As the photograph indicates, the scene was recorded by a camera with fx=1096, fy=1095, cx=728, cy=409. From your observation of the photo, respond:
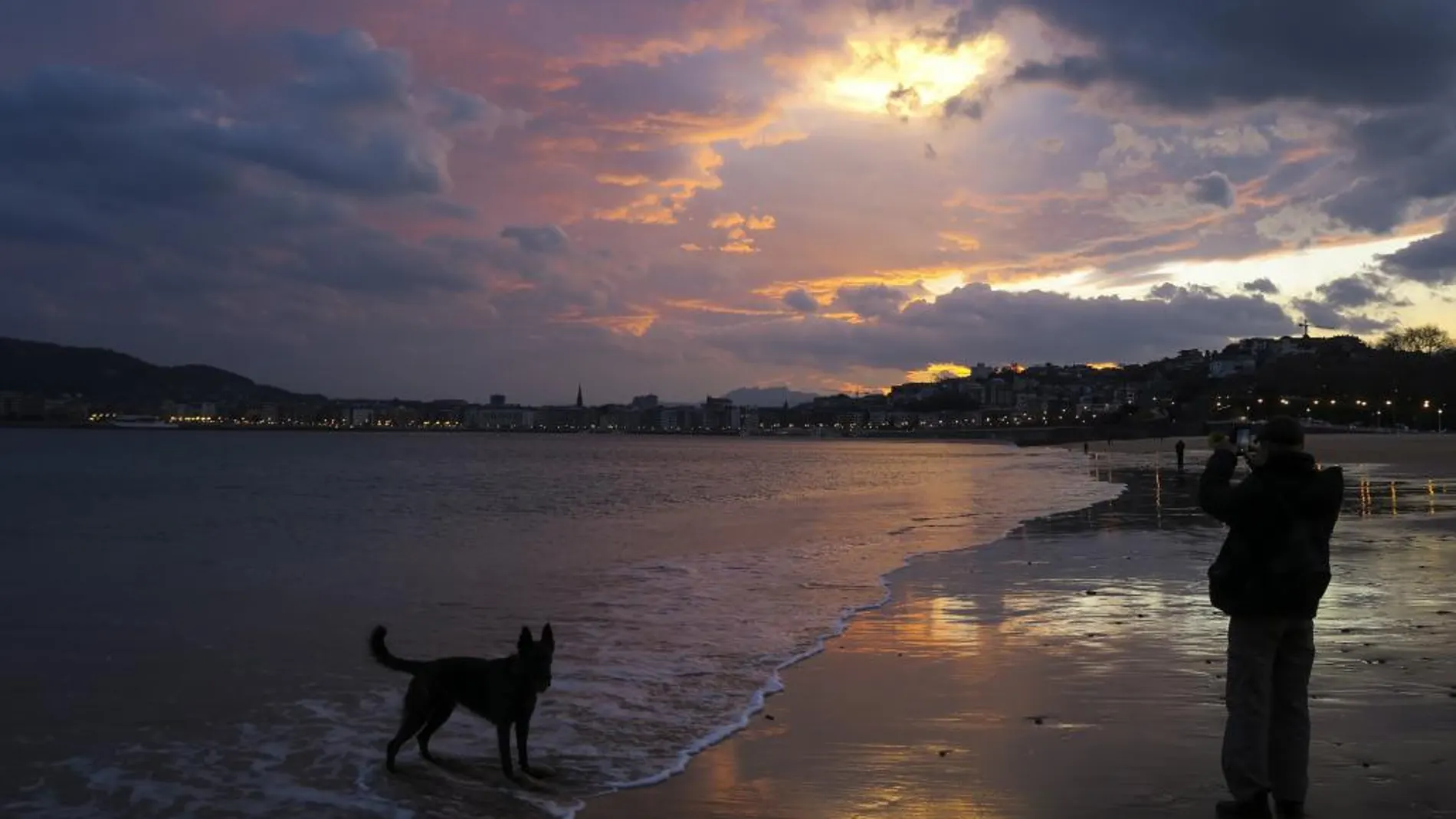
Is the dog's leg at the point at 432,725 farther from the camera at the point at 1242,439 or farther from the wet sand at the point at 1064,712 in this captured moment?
the camera at the point at 1242,439

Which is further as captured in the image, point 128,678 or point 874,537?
point 874,537

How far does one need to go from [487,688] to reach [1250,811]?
3.81 m

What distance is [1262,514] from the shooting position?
492 centimetres

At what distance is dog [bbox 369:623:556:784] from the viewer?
5.74 metres

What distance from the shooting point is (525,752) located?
607 cm

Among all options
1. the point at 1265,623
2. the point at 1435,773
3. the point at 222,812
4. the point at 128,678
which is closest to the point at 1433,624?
the point at 1435,773

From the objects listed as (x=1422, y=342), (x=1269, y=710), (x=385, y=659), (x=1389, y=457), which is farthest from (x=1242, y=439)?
(x=1422, y=342)

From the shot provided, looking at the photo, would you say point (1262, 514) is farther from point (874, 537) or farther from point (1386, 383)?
point (1386, 383)

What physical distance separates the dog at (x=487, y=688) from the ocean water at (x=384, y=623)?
11.2 inches

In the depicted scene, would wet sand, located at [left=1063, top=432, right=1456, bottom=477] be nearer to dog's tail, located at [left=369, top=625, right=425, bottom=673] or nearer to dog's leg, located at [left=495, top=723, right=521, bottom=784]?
dog's leg, located at [left=495, top=723, right=521, bottom=784]

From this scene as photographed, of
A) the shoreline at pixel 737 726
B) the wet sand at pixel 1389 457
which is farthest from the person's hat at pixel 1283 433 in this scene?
the wet sand at pixel 1389 457

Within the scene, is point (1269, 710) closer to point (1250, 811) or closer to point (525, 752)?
point (1250, 811)

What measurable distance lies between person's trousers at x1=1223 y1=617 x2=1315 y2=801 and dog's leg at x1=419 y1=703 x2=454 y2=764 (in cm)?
406

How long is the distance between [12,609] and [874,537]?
14.4 meters
